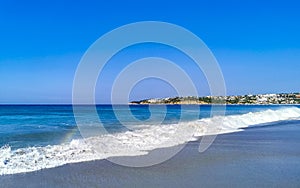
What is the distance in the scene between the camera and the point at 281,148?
46.6ft

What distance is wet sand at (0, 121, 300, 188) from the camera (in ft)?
26.9

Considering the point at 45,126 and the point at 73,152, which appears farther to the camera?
the point at 45,126

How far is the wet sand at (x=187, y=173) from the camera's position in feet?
26.9

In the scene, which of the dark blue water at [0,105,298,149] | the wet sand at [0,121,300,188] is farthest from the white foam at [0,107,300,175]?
the dark blue water at [0,105,298,149]

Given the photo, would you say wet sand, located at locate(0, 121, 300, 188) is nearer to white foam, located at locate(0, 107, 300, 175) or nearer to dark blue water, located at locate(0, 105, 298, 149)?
white foam, located at locate(0, 107, 300, 175)

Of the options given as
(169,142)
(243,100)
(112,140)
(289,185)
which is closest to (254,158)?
(289,185)

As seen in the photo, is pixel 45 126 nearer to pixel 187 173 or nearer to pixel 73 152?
pixel 73 152

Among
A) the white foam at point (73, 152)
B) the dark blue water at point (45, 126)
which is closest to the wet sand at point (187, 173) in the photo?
the white foam at point (73, 152)

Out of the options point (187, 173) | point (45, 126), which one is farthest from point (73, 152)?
point (45, 126)

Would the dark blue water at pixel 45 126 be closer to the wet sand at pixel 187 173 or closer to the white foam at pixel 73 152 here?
the white foam at pixel 73 152

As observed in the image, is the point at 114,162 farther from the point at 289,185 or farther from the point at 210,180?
the point at 289,185

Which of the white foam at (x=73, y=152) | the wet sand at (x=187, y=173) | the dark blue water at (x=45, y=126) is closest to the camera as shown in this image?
the wet sand at (x=187, y=173)

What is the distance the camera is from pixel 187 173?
9320mm

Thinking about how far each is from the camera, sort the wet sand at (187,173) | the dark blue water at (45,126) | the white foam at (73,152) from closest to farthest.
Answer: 1. the wet sand at (187,173)
2. the white foam at (73,152)
3. the dark blue water at (45,126)
